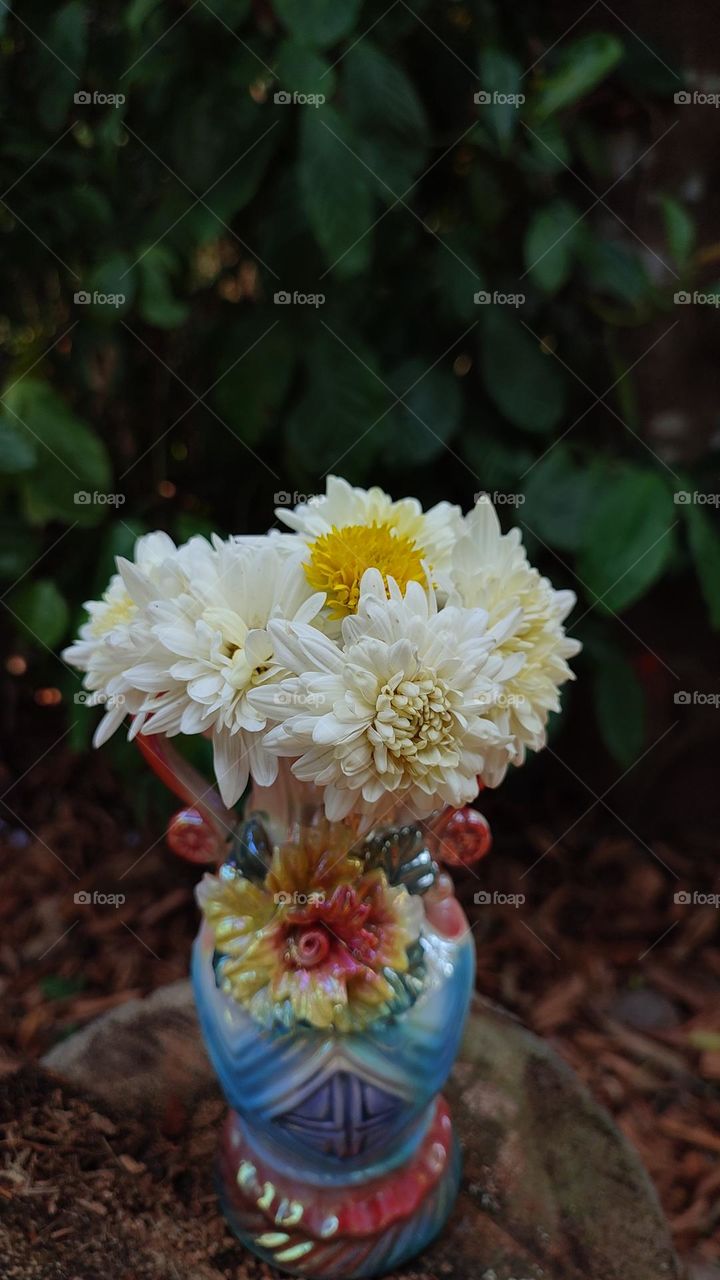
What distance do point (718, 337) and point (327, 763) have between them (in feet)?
3.55

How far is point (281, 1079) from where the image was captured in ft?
2.43

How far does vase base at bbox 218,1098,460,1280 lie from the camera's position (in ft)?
2.66

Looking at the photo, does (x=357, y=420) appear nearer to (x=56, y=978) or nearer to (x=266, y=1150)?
(x=266, y=1150)

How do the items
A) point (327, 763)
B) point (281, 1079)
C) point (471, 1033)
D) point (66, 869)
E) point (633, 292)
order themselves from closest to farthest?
point (327, 763)
point (281, 1079)
point (471, 1033)
point (633, 292)
point (66, 869)

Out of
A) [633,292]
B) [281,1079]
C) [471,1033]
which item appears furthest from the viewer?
A: [633,292]

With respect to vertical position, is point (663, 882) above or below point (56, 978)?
above

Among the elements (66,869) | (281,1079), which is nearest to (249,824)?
(281,1079)

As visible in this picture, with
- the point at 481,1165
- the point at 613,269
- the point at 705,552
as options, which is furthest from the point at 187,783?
the point at 613,269

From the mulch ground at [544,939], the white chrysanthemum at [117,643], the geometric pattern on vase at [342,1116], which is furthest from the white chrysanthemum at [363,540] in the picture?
the mulch ground at [544,939]

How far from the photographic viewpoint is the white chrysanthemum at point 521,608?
0.67 meters

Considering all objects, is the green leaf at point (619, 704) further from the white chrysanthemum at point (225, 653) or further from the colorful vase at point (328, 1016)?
the white chrysanthemum at point (225, 653)

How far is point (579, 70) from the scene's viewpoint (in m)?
1.09

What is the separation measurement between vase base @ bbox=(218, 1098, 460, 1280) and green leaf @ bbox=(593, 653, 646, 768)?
2.00ft

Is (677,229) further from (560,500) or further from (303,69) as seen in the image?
(303,69)
